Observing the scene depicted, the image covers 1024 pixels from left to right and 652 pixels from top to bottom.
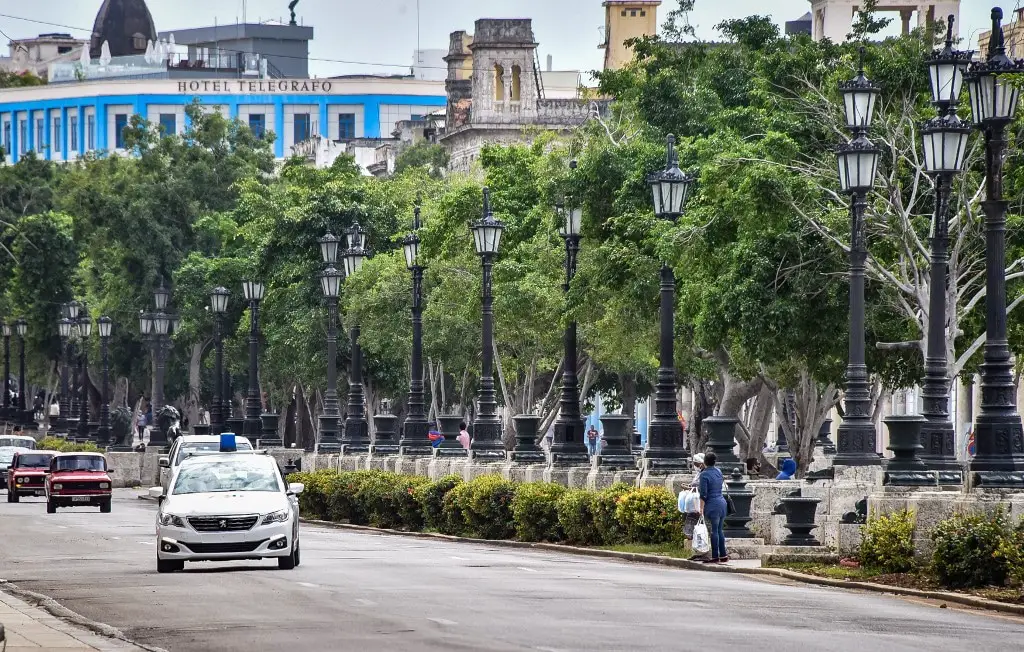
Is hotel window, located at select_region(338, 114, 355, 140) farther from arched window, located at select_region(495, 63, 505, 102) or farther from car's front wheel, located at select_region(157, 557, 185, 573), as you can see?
car's front wheel, located at select_region(157, 557, 185, 573)

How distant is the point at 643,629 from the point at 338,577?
26.6ft

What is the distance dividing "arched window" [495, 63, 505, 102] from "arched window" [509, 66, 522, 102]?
0.48 metres

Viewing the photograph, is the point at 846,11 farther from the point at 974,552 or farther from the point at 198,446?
the point at 974,552

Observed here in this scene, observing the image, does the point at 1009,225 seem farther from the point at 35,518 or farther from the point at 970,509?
the point at 35,518

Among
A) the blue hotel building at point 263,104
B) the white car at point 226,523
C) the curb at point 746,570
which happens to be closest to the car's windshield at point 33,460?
the curb at point 746,570

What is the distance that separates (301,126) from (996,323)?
5096 inches

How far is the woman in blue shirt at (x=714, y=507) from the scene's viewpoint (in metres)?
28.7

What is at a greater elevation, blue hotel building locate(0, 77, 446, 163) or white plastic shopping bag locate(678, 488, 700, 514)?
blue hotel building locate(0, 77, 446, 163)

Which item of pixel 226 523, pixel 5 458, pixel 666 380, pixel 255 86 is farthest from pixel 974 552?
pixel 255 86

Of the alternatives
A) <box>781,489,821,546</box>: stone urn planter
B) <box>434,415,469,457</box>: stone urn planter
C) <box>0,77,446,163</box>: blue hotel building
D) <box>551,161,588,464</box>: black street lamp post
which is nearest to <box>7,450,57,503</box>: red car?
<box>434,415,469,457</box>: stone urn planter

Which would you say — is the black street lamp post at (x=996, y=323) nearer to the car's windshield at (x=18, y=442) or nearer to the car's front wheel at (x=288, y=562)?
the car's front wheel at (x=288, y=562)

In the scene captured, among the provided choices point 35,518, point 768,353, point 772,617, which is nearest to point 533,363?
point 35,518

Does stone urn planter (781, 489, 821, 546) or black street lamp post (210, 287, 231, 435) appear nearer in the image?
stone urn planter (781, 489, 821, 546)

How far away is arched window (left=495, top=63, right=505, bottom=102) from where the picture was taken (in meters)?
102
